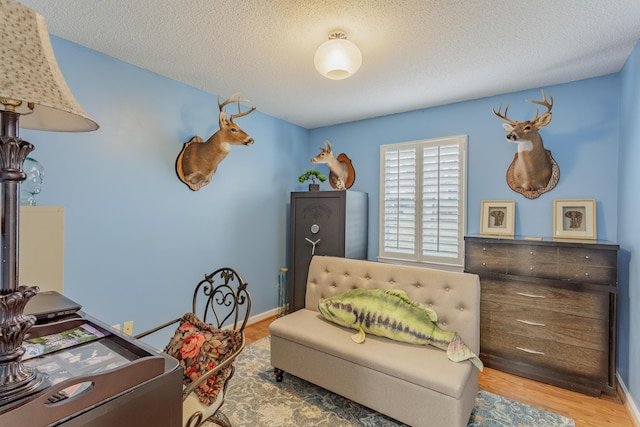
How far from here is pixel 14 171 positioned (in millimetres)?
733

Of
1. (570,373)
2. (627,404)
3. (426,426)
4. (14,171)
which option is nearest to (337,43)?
(14,171)

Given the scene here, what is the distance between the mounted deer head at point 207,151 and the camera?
288 centimetres

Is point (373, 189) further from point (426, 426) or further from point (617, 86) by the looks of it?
point (426, 426)

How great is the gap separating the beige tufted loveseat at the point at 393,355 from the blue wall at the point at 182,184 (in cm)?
124

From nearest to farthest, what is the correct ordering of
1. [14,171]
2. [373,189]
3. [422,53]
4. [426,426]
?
1. [14,171]
2. [426,426]
3. [422,53]
4. [373,189]

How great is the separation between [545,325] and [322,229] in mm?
2295

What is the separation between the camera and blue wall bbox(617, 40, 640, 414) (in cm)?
209

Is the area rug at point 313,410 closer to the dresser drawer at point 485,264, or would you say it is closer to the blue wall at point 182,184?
the blue wall at point 182,184

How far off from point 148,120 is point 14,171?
7.39 ft

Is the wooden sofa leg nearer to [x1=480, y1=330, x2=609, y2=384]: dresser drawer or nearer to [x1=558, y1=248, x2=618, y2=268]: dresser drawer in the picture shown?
[x1=480, y1=330, x2=609, y2=384]: dresser drawer

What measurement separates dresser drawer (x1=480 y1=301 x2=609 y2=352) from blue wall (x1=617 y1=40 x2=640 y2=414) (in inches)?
7.4

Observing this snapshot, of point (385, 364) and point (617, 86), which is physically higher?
A: point (617, 86)

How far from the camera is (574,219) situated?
270cm

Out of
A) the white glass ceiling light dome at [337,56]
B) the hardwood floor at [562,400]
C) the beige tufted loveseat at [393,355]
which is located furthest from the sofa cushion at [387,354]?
the white glass ceiling light dome at [337,56]
